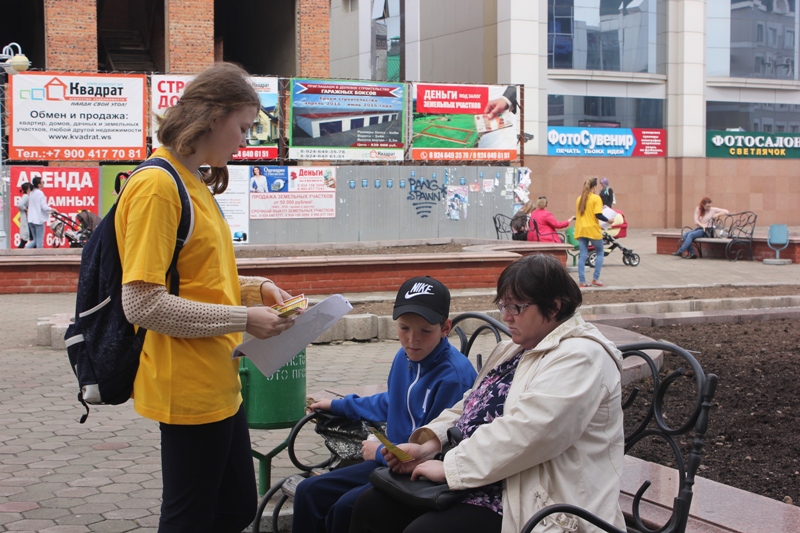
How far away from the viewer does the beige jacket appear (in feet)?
9.14

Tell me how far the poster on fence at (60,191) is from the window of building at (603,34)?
1846cm

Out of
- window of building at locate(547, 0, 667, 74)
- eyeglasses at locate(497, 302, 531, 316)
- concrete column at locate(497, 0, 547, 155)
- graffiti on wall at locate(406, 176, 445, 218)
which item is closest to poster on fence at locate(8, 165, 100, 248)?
graffiti on wall at locate(406, 176, 445, 218)

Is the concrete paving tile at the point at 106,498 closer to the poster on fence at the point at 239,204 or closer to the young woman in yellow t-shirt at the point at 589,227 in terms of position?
the young woman in yellow t-shirt at the point at 589,227

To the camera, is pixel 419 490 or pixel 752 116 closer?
pixel 419 490

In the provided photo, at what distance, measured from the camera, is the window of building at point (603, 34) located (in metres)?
34.4

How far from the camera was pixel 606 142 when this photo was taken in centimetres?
3494

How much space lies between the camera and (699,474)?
14.6ft

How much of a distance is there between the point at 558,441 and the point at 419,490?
1.62 ft

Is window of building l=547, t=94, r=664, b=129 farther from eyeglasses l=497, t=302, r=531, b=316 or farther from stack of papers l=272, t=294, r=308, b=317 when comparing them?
stack of papers l=272, t=294, r=308, b=317

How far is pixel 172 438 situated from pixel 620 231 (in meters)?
21.5

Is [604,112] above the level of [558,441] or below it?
above

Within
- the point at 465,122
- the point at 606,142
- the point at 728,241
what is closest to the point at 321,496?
the point at 728,241

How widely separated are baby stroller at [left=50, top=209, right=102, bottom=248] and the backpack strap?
17789 mm

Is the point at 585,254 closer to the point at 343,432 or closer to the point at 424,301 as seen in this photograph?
the point at 343,432
